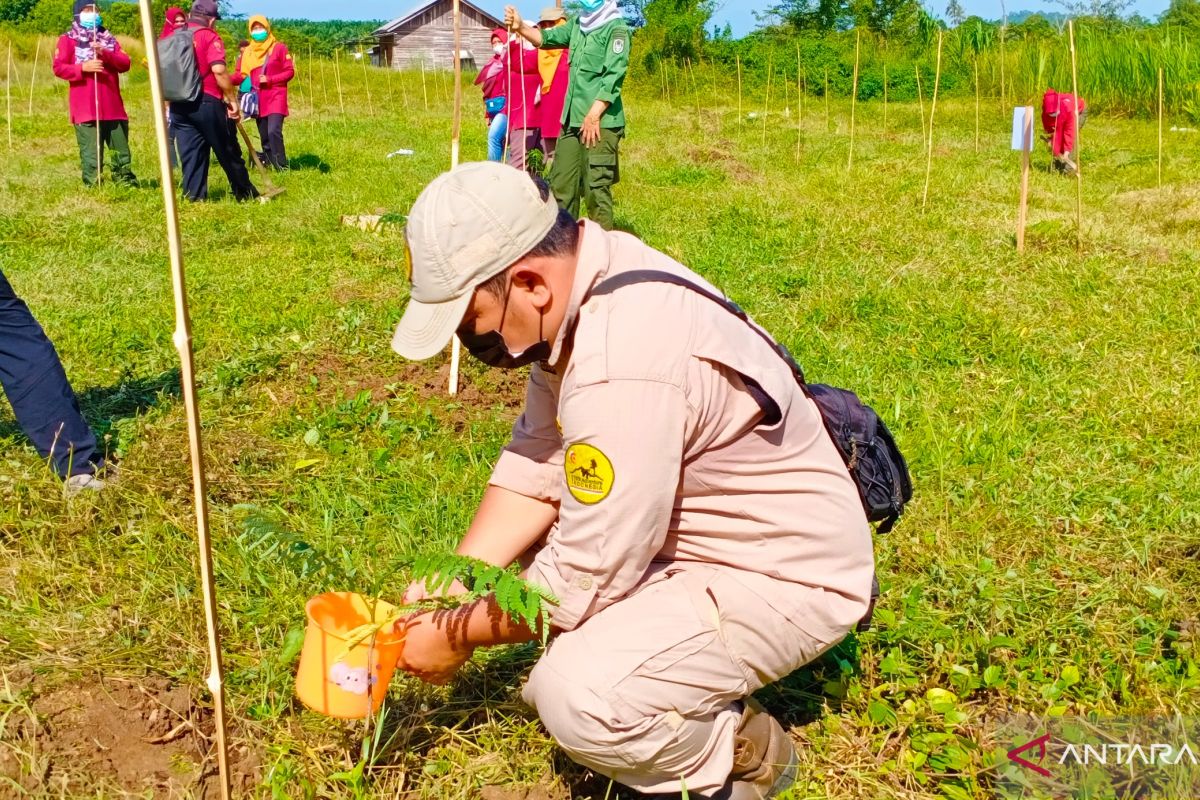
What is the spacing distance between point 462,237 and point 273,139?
9090 mm

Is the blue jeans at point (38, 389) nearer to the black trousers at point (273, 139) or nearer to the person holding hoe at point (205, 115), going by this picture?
the person holding hoe at point (205, 115)

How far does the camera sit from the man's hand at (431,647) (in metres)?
1.91

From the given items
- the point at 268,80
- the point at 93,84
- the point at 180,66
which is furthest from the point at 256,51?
the point at 180,66

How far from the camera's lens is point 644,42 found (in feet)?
75.7

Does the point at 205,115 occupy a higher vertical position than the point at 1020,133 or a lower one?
higher

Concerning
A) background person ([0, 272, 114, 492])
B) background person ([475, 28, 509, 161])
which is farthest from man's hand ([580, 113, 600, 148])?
background person ([0, 272, 114, 492])

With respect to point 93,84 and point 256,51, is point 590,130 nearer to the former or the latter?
point 93,84

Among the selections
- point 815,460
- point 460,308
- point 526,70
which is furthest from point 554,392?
point 526,70

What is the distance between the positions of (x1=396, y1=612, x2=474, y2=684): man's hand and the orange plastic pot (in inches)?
0.9

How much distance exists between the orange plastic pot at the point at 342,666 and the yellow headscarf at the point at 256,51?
9.57 metres

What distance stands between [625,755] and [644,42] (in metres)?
23.1

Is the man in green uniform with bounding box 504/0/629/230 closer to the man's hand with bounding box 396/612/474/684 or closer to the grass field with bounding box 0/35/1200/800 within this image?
the grass field with bounding box 0/35/1200/800

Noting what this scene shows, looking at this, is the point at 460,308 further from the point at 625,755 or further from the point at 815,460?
the point at 625,755

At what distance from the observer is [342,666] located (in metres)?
1.88
